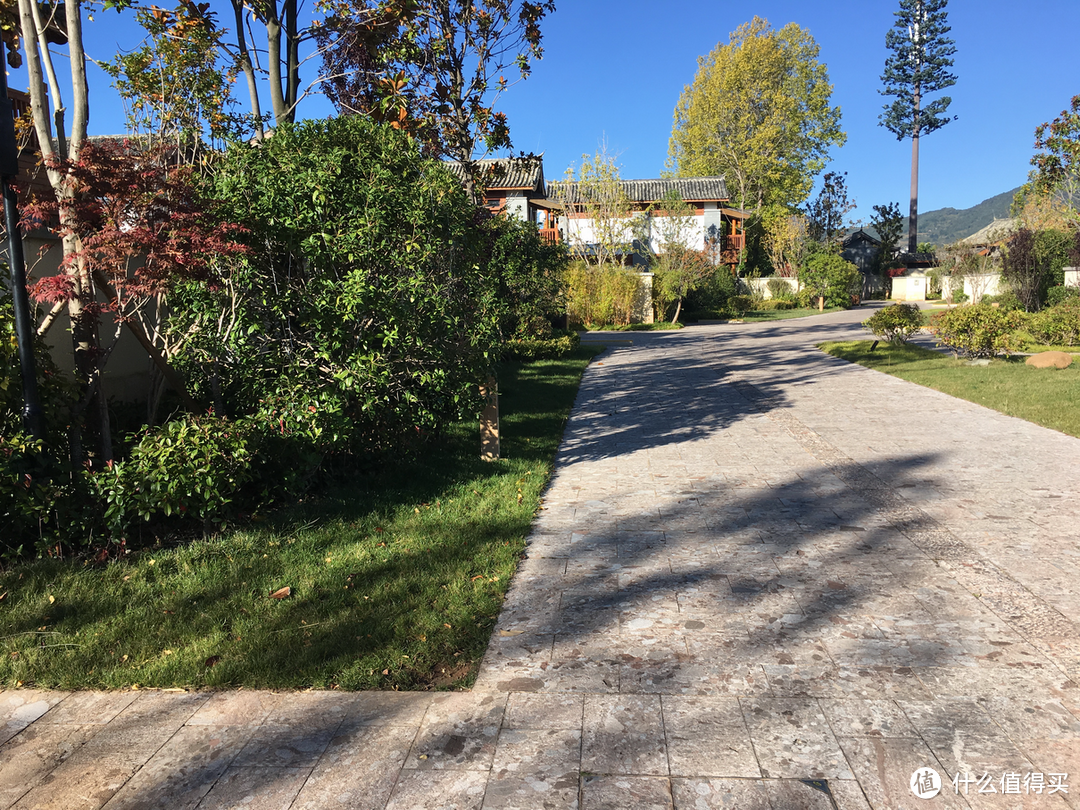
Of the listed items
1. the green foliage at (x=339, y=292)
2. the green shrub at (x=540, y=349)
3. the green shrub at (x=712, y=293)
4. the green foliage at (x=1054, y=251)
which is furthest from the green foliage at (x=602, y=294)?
the green foliage at (x=339, y=292)

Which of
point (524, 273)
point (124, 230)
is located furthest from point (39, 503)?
point (524, 273)

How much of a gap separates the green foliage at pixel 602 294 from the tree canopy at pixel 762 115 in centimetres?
2164

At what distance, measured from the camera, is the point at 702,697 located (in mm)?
3037

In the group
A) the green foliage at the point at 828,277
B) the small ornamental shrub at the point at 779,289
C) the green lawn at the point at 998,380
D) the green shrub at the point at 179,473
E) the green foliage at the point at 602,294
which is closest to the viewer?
the green shrub at the point at 179,473

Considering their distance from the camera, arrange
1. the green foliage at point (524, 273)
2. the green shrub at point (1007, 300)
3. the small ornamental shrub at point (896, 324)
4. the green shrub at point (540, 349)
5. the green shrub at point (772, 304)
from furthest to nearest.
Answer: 1. the green shrub at point (772, 304)
2. the green shrub at point (1007, 300)
3. the small ornamental shrub at point (896, 324)
4. the green shrub at point (540, 349)
5. the green foliage at point (524, 273)

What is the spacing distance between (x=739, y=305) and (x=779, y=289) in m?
5.94

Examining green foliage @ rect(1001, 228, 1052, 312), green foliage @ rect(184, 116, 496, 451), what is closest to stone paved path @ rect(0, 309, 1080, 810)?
green foliage @ rect(184, 116, 496, 451)

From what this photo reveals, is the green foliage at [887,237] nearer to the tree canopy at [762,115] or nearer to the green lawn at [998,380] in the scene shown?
the tree canopy at [762,115]

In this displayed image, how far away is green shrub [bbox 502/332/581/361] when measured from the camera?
16.5 m

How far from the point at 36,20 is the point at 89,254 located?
1792 mm

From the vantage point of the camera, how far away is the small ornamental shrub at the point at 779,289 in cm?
4113

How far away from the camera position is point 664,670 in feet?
10.7

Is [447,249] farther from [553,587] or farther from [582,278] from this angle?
[582,278]

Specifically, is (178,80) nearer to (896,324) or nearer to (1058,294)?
(896,324)
